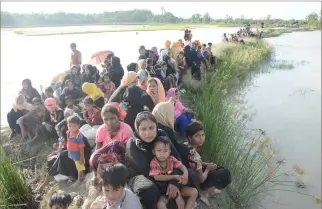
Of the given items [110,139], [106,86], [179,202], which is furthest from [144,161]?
[106,86]

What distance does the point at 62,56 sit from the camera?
16422 millimetres

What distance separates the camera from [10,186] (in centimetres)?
374

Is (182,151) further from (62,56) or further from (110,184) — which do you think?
(62,56)

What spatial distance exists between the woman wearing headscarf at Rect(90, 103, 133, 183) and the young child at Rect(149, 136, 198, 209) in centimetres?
37

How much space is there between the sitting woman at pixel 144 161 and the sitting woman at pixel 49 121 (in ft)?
8.71

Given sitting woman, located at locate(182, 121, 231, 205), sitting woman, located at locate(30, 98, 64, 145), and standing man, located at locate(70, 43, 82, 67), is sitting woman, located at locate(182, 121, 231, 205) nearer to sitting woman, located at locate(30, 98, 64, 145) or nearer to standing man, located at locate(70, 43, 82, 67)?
sitting woman, located at locate(30, 98, 64, 145)

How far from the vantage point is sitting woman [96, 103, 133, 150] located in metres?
3.14

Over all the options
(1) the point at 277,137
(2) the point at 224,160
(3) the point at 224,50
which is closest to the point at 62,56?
(3) the point at 224,50

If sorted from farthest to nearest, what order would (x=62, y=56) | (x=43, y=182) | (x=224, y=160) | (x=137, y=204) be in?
(x=62, y=56), (x=43, y=182), (x=224, y=160), (x=137, y=204)

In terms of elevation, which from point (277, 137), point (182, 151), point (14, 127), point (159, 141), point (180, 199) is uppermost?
point (159, 141)

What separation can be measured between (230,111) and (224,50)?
329 inches

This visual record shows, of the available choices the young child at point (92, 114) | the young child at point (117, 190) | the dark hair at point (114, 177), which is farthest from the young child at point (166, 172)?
the young child at point (92, 114)

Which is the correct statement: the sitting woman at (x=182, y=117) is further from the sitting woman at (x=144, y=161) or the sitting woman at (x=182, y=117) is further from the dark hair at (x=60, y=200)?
the dark hair at (x=60, y=200)

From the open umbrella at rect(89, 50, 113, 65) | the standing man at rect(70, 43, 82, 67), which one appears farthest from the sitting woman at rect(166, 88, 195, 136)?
the standing man at rect(70, 43, 82, 67)
